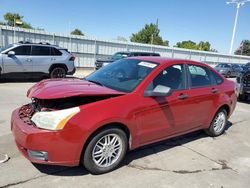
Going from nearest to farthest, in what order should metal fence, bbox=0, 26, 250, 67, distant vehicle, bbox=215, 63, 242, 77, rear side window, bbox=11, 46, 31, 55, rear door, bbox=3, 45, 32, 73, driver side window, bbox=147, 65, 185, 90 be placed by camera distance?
driver side window, bbox=147, 65, 185, 90, rear door, bbox=3, 45, 32, 73, rear side window, bbox=11, 46, 31, 55, metal fence, bbox=0, 26, 250, 67, distant vehicle, bbox=215, 63, 242, 77

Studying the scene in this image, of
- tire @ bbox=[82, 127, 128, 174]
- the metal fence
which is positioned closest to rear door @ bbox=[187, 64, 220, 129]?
tire @ bbox=[82, 127, 128, 174]

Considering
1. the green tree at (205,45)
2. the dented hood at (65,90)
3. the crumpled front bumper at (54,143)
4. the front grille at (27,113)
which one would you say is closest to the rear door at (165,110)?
the dented hood at (65,90)

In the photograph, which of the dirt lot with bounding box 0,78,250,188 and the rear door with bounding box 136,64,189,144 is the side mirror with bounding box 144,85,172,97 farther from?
the dirt lot with bounding box 0,78,250,188

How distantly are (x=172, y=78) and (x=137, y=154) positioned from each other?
1402 mm

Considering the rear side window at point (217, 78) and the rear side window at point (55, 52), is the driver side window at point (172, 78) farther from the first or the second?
the rear side window at point (55, 52)

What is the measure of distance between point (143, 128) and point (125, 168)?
642 mm

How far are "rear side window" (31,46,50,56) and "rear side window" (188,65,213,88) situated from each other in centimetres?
893

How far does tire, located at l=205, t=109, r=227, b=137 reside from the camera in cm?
571

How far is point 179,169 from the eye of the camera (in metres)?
4.15

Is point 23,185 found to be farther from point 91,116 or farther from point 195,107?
point 195,107

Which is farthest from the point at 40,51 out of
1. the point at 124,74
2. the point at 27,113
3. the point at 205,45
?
the point at 205,45

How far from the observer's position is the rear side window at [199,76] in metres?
5.01

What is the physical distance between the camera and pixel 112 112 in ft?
11.9

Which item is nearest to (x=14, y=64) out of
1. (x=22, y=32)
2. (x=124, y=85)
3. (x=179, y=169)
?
(x=22, y=32)
